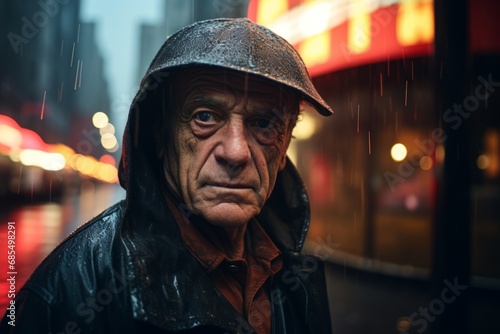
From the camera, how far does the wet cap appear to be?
1.46 metres

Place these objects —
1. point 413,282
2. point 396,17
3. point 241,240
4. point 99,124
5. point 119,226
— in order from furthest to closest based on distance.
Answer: point 99,124 → point 413,282 → point 396,17 → point 241,240 → point 119,226

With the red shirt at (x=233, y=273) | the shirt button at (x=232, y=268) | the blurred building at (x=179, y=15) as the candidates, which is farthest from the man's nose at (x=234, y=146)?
the blurred building at (x=179, y=15)

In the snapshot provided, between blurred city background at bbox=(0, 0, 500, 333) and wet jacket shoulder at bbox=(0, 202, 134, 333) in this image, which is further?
blurred city background at bbox=(0, 0, 500, 333)

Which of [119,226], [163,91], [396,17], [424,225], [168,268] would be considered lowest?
[424,225]

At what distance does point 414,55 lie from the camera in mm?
6449

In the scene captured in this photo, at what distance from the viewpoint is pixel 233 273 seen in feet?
5.69

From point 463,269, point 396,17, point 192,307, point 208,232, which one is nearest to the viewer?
point 192,307

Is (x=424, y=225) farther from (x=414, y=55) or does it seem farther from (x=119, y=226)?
(x=119, y=226)

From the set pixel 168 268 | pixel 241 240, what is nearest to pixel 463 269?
pixel 241 240

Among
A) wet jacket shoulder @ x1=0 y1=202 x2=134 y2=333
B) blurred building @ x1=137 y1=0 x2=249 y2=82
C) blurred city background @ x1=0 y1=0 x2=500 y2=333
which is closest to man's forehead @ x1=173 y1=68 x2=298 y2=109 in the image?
wet jacket shoulder @ x1=0 y1=202 x2=134 y2=333

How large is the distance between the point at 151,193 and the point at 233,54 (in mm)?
683
